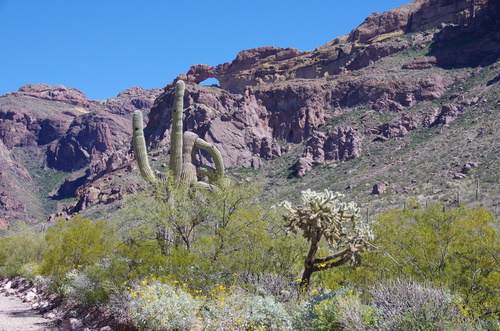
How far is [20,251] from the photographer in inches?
1141

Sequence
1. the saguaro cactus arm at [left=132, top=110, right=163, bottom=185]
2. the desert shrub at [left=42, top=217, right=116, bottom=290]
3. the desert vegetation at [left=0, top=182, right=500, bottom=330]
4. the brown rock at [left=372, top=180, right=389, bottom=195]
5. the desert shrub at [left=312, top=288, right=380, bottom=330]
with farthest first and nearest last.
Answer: the brown rock at [left=372, top=180, right=389, bottom=195]
the desert shrub at [left=42, top=217, right=116, bottom=290]
the saguaro cactus arm at [left=132, top=110, right=163, bottom=185]
the desert vegetation at [left=0, top=182, right=500, bottom=330]
the desert shrub at [left=312, top=288, right=380, bottom=330]

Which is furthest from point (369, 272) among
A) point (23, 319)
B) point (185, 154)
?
point (23, 319)

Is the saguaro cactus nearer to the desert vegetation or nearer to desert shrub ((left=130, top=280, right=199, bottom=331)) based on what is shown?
the desert vegetation

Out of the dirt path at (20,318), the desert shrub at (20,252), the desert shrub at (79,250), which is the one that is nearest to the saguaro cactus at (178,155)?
the desert shrub at (79,250)

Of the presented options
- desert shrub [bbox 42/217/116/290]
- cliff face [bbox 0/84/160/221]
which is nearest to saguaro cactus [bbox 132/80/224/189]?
desert shrub [bbox 42/217/116/290]

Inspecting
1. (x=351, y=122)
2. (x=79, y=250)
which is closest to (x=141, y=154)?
(x=79, y=250)

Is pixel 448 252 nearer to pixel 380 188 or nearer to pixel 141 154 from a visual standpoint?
pixel 141 154

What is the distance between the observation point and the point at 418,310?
6.66 metres

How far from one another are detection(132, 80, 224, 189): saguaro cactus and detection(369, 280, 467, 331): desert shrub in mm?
9612

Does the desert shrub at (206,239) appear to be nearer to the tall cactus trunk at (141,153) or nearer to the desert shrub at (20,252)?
the tall cactus trunk at (141,153)

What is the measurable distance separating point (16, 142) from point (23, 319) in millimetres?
128115

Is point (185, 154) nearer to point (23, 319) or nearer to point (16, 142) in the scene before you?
point (23, 319)

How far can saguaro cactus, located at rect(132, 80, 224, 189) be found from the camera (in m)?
16.2

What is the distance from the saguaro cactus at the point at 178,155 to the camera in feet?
53.2
